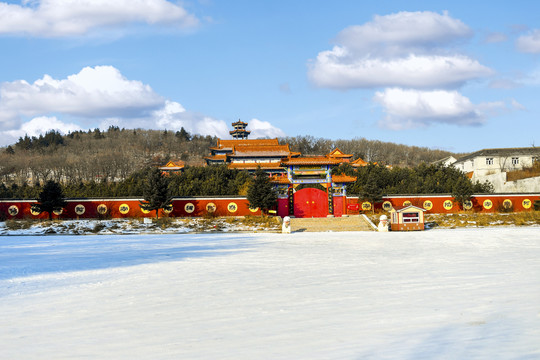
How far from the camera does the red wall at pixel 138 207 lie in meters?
33.7

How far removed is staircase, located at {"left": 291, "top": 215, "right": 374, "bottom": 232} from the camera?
28805mm

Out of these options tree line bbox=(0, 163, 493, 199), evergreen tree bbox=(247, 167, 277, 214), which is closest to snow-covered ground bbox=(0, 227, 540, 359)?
evergreen tree bbox=(247, 167, 277, 214)

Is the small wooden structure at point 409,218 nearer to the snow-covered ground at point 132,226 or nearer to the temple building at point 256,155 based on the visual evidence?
the snow-covered ground at point 132,226

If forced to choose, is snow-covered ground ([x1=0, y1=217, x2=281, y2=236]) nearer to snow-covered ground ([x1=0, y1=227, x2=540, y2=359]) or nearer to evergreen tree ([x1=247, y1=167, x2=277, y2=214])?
evergreen tree ([x1=247, y1=167, x2=277, y2=214])

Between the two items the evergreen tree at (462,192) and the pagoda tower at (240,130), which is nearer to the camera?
the evergreen tree at (462,192)

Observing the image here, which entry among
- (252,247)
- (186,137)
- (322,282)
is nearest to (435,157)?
(186,137)

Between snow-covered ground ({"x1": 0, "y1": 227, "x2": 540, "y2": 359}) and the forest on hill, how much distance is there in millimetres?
51829

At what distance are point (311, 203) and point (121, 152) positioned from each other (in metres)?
51.6

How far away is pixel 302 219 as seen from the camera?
31.4 metres

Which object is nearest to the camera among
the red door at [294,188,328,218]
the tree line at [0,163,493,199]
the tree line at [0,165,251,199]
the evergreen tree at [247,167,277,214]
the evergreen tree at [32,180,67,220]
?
the evergreen tree at [247,167,277,214]

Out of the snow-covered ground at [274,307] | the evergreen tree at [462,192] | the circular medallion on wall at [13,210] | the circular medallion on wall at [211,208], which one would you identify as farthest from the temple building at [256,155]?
the snow-covered ground at [274,307]

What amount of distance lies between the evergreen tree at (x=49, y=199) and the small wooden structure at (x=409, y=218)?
21.1m

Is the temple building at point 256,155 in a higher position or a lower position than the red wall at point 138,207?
higher

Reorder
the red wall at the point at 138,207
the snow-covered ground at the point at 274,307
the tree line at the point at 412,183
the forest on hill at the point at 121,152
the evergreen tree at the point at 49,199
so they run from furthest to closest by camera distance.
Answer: the forest on hill at the point at 121,152 < the tree line at the point at 412,183 < the red wall at the point at 138,207 < the evergreen tree at the point at 49,199 < the snow-covered ground at the point at 274,307
